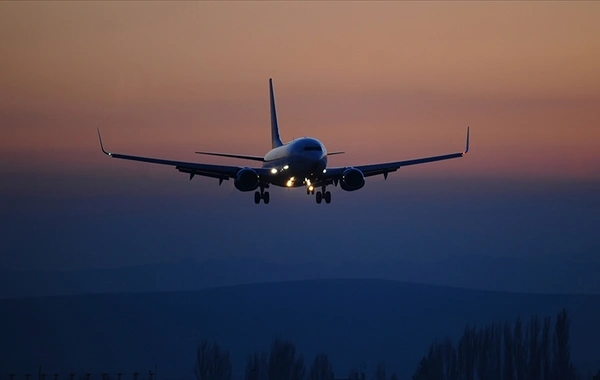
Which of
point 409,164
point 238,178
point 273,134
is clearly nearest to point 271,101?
point 273,134

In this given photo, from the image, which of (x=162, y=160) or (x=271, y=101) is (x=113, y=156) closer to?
(x=162, y=160)

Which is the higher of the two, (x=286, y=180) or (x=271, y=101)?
(x=271, y=101)

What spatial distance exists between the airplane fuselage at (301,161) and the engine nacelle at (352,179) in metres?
3.98

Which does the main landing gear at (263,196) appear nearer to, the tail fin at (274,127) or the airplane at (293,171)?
the airplane at (293,171)

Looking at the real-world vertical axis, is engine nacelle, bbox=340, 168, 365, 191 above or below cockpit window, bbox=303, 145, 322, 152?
above

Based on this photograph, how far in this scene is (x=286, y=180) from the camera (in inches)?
3974

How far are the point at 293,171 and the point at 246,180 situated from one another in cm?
510

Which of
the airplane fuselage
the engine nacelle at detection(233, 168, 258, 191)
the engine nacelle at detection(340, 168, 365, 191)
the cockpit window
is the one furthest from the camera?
the engine nacelle at detection(340, 168, 365, 191)

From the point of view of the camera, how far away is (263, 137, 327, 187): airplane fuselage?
318 feet

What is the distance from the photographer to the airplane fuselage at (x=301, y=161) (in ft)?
318

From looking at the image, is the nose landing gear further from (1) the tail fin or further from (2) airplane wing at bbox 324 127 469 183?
(1) the tail fin

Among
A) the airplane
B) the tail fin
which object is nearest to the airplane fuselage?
the airplane

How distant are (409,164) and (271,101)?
1693 inches

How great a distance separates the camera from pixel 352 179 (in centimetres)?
10312
